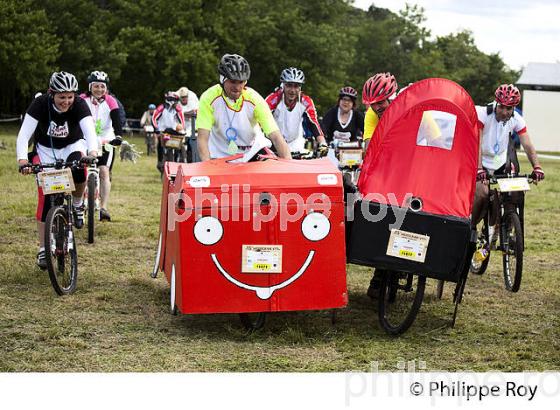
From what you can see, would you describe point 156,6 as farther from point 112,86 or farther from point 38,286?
point 38,286

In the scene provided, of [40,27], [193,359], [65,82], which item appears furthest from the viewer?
[40,27]

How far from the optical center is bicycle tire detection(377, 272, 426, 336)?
654 centimetres

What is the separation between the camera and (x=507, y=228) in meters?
8.97

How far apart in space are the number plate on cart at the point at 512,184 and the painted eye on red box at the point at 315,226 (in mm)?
2852

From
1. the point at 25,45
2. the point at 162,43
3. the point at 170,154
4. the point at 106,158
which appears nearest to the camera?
the point at 106,158

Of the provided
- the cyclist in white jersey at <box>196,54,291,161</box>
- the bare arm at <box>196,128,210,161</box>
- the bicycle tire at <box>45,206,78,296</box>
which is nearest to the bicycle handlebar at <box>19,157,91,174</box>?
the bicycle tire at <box>45,206,78,296</box>

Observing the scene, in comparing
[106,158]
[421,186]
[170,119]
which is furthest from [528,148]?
[170,119]

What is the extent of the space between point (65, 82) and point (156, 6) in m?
49.6

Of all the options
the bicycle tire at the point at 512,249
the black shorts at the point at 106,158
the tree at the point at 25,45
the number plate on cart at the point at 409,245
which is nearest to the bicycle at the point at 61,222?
the number plate on cart at the point at 409,245

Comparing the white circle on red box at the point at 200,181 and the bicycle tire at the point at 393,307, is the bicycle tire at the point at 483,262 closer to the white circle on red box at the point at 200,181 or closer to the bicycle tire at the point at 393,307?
the bicycle tire at the point at 393,307

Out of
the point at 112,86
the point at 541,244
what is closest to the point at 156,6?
the point at 112,86

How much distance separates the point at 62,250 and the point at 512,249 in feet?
13.1

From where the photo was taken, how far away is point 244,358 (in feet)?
19.5

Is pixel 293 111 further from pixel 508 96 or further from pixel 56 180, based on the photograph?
pixel 56 180
